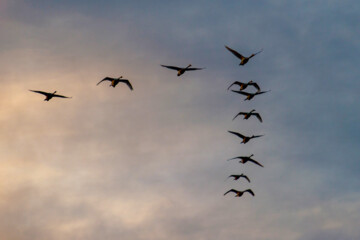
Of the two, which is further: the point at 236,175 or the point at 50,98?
the point at 236,175

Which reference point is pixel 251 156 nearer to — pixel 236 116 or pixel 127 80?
pixel 236 116

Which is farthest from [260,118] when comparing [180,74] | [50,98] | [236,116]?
[50,98]

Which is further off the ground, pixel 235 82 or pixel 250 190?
pixel 235 82

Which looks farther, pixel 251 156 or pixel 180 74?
pixel 251 156

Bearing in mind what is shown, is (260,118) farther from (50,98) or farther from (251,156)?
(50,98)

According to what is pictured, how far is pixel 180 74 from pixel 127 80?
34.7 feet

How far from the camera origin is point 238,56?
112812mm

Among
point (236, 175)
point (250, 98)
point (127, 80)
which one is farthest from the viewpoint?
point (236, 175)

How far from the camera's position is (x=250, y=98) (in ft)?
392

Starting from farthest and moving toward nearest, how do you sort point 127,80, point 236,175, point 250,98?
1. point 236,175
2. point 250,98
3. point 127,80

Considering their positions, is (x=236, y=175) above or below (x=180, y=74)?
below

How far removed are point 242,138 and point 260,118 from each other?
21.0ft

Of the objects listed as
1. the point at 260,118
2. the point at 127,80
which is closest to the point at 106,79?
the point at 127,80

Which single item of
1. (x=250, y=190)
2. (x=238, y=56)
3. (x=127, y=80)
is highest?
(x=238, y=56)
